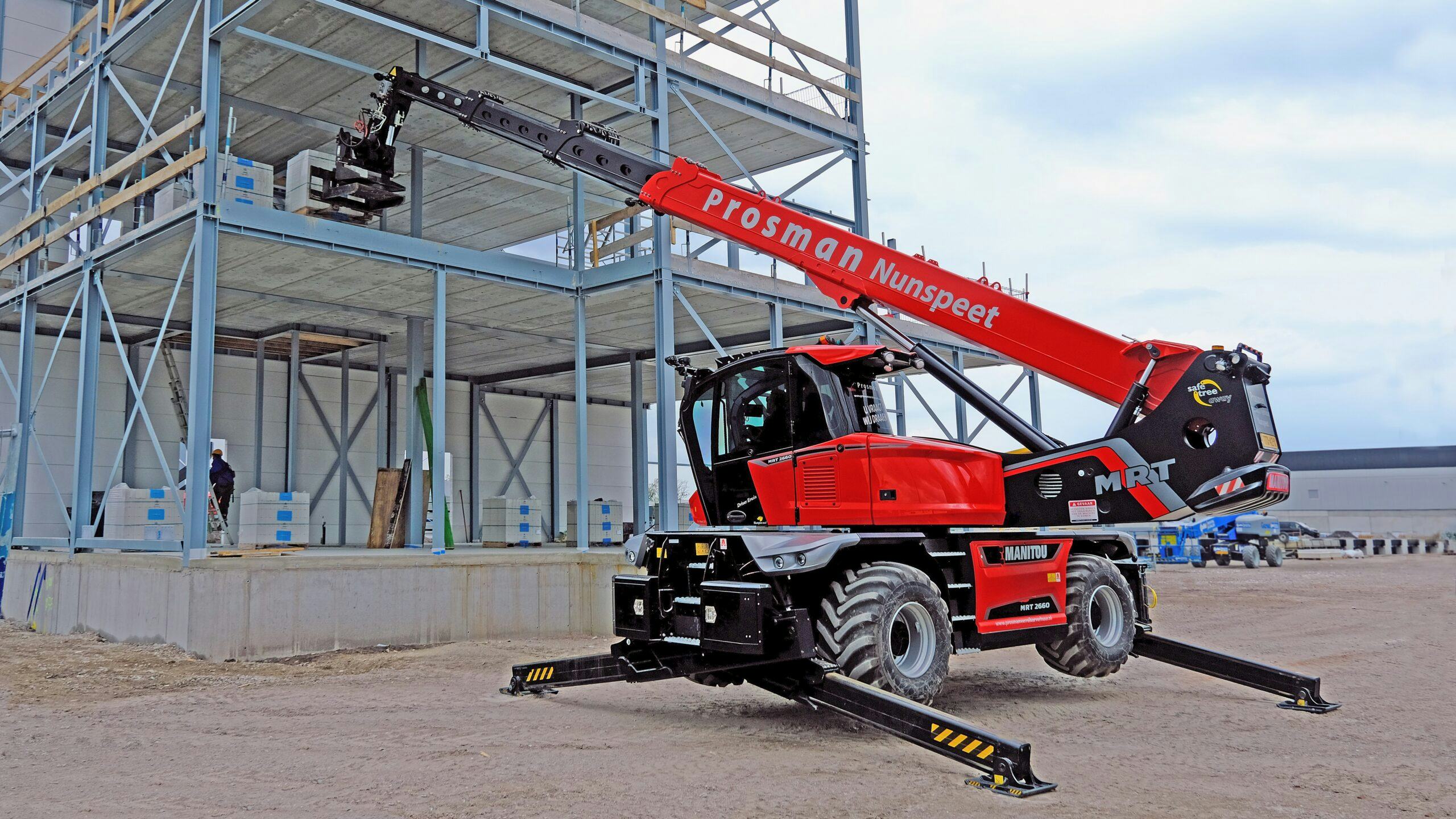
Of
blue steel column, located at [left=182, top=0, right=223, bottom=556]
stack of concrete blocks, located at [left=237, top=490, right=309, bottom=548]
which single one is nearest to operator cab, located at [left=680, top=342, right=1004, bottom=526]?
blue steel column, located at [left=182, top=0, right=223, bottom=556]

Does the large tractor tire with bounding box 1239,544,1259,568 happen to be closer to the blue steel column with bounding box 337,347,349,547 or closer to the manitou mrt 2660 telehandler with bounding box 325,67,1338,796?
the manitou mrt 2660 telehandler with bounding box 325,67,1338,796

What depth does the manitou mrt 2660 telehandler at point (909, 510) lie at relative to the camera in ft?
25.8

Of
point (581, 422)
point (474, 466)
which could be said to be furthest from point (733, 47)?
point (474, 466)

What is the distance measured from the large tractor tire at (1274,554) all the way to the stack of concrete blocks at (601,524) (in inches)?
938

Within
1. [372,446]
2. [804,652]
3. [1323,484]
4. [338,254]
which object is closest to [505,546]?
[372,446]

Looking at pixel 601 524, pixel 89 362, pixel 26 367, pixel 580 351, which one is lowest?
pixel 601 524

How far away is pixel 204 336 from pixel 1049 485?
970cm

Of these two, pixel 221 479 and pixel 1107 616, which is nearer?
pixel 1107 616

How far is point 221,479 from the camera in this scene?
18.9 m

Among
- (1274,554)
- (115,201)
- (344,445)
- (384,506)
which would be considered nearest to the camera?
(115,201)

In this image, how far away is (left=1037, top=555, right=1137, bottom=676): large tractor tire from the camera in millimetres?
9992

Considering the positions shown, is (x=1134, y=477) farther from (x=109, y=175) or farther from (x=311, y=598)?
(x=109, y=175)

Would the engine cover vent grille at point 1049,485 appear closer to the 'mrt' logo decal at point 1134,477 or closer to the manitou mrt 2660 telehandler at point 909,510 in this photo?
the manitou mrt 2660 telehandler at point 909,510

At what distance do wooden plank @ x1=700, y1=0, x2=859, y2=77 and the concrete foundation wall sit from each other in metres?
8.76
